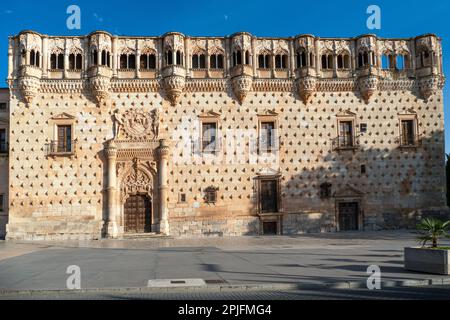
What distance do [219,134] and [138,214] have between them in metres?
8.19

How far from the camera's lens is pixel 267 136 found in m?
30.8

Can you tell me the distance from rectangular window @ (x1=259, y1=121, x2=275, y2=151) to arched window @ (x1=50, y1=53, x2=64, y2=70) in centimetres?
1540

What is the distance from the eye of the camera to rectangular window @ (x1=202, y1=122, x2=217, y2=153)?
3015 centimetres

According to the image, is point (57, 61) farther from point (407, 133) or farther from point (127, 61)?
point (407, 133)

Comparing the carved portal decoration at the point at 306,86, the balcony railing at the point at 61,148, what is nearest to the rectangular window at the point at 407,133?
the carved portal decoration at the point at 306,86

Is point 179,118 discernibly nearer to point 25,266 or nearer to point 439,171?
point 25,266

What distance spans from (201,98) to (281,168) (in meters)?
7.85

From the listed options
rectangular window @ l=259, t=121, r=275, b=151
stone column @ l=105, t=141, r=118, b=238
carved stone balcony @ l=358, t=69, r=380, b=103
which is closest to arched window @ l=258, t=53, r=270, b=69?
rectangular window @ l=259, t=121, r=275, b=151

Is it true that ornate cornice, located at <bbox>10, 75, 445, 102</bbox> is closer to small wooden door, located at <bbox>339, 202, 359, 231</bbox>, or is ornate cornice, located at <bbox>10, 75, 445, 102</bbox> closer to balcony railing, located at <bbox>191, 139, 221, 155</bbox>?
balcony railing, located at <bbox>191, 139, 221, 155</bbox>

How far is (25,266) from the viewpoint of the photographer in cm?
1434

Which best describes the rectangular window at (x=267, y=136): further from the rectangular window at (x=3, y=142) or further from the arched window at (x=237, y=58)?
the rectangular window at (x=3, y=142)

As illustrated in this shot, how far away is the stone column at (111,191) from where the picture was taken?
2842cm
